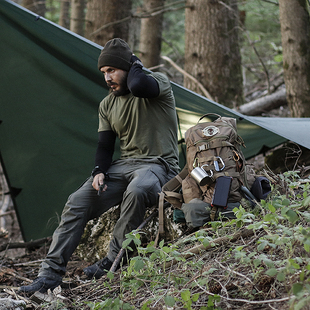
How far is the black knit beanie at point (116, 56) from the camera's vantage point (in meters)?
2.96

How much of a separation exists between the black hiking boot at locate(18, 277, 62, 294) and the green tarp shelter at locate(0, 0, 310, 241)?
1580mm

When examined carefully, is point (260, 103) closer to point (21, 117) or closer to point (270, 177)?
point (270, 177)

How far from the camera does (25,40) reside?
3496 millimetres

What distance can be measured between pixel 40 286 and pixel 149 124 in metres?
1.41

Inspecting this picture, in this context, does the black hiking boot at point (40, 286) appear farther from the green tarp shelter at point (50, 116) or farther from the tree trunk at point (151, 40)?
the tree trunk at point (151, 40)

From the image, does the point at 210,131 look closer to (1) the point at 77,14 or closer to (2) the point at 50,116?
(2) the point at 50,116

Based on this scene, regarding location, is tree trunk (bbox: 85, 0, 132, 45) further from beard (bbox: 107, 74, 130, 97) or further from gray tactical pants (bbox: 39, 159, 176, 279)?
gray tactical pants (bbox: 39, 159, 176, 279)

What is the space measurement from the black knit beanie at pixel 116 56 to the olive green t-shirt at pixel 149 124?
24cm

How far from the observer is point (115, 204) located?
3.12m

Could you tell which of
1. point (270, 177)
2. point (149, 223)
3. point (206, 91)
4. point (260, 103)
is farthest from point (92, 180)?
point (260, 103)

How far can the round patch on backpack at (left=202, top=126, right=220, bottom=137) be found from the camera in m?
2.63

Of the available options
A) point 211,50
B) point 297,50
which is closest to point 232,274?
point 297,50

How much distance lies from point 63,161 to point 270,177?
213cm

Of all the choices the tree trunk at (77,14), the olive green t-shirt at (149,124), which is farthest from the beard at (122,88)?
the tree trunk at (77,14)
